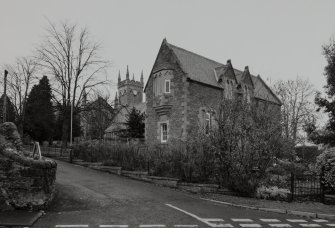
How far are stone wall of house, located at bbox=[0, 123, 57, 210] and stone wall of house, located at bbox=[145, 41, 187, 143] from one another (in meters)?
21.1

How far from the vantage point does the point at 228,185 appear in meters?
15.7

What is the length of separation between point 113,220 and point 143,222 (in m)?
0.88

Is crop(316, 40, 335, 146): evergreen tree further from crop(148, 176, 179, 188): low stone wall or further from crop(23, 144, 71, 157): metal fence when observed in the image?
crop(23, 144, 71, 157): metal fence

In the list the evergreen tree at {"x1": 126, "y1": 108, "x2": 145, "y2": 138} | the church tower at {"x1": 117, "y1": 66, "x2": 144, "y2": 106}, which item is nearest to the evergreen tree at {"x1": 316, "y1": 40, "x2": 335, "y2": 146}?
the evergreen tree at {"x1": 126, "y1": 108, "x2": 145, "y2": 138}

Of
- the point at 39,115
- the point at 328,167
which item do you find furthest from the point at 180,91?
the point at 39,115

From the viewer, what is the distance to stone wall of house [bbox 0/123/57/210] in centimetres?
1086

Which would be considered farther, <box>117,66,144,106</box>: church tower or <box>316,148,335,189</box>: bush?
<box>117,66,144,106</box>: church tower

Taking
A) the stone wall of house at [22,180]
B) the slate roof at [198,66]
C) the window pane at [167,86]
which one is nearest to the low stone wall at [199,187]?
the stone wall of house at [22,180]

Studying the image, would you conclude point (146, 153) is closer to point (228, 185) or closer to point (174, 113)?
point (228, 185)

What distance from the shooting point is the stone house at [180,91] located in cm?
3331

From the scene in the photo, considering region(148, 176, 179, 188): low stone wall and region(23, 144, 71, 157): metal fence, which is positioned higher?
region(23, 144, 71, 157): metal fence

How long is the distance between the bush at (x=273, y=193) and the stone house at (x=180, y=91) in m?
16.5

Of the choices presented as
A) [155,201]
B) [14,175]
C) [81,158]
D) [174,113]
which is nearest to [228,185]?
[155,201]

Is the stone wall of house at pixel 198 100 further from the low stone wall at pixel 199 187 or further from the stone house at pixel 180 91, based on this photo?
the low stone wall at pixel 199 187
